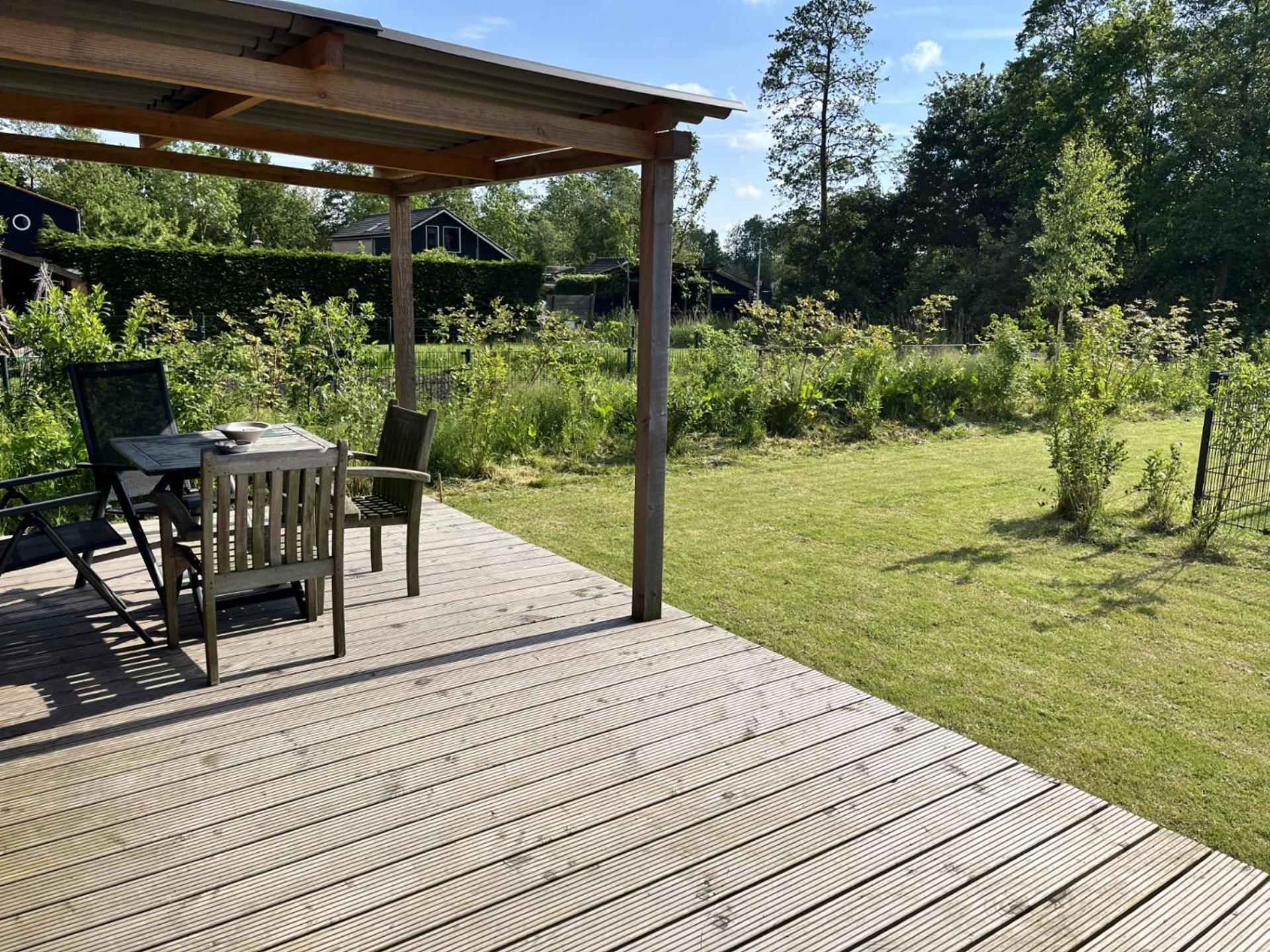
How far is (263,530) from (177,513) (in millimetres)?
649

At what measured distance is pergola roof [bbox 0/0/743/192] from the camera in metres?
2.45

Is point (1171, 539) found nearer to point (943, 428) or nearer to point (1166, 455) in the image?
point (1166, 455)

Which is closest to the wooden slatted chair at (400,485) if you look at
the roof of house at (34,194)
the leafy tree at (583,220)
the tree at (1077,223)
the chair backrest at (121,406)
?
the chair backrest at (121,406)

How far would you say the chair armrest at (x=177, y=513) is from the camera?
343 centimetres

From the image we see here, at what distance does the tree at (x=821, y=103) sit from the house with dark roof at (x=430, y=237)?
1077 centimetres

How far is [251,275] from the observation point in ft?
68.2

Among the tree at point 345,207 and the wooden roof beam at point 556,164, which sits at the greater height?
the tree at point 345,207

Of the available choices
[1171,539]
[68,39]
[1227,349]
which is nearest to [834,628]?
[1171,539]

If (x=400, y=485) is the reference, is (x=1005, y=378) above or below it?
above

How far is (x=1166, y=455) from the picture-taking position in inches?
351

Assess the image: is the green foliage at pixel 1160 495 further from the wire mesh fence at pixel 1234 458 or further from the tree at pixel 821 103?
the tree at pixel 821 103

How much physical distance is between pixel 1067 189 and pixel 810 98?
577 inches

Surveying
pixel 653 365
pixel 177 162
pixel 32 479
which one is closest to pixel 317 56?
pixel 653 365

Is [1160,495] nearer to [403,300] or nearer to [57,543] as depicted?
[403,300]
